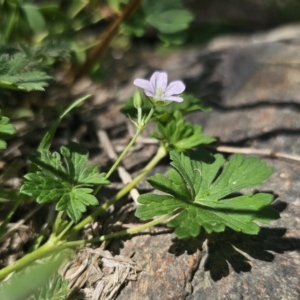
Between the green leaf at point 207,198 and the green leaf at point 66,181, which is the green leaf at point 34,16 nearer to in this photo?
the green leaf at point 66,181

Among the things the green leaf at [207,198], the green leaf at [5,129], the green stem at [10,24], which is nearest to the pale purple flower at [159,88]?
the green leaf at [207,198]

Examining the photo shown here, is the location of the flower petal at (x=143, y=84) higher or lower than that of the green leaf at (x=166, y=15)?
higher

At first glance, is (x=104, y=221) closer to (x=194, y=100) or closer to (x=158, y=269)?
(x=158, y=269)

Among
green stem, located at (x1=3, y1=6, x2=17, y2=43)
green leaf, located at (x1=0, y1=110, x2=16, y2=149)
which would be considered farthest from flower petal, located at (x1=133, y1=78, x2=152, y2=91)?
green stem, located at (x1=3, y1=6, x2=17, y2=43)

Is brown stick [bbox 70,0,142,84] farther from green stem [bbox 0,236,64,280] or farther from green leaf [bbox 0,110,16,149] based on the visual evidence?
green stem [bbox 0,236,64,280]

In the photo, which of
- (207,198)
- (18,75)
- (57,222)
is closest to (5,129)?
(18,75)

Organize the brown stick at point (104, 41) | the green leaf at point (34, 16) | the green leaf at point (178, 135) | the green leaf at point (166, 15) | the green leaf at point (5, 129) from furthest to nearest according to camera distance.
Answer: the green leaf at point (166, 15) → the brown stick at point (104, 41) → the green leaf at point (34, 16) → the green leaf at point (178, 135) → the green leaf at point (5, 129)

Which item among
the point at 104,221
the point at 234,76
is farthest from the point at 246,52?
the point at 104,221
